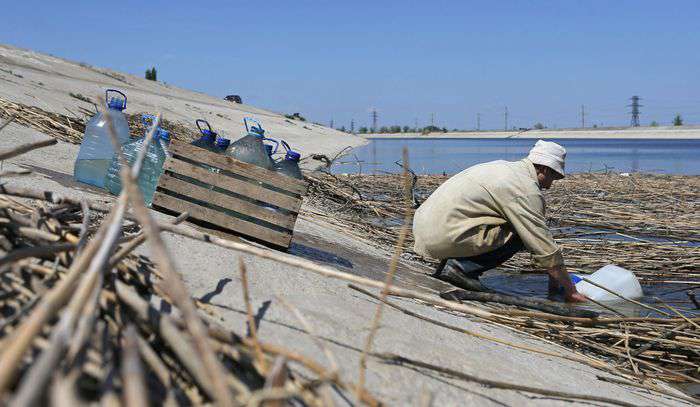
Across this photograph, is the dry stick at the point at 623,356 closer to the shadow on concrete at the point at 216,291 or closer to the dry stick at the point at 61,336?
the shadow on concrete at the point at 216,291

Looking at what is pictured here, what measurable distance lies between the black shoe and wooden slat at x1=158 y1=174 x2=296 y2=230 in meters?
1.75

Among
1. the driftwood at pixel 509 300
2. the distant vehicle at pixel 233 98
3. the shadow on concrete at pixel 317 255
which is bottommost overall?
the driftwood at pixel 509 300

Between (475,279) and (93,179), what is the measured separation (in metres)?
3.02

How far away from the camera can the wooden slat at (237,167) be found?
4273 millimetres

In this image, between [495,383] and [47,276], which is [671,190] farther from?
[47,276]

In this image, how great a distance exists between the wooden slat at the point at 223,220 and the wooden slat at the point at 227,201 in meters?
0.05

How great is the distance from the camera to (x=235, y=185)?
4.27 meters

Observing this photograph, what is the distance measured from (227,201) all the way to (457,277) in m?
2.11

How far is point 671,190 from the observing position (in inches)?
509

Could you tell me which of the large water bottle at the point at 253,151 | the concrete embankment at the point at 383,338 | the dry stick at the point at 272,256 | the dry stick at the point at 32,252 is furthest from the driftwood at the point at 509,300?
the dry stick at the point at 32,252

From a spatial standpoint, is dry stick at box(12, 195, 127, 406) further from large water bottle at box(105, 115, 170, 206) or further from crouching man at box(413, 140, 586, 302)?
crouching man at box(413, 140, 586, 302)

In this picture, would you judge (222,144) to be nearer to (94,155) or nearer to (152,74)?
(94,155)

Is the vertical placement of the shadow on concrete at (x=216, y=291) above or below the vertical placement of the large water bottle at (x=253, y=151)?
below

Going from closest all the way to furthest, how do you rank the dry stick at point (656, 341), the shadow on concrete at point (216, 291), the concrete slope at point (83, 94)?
the shadow on concrete at point (216, 291) < the dry stick at point (656, 341) < the concrete slope at point (83, 94)
